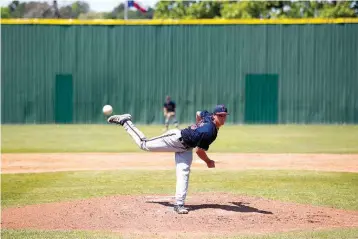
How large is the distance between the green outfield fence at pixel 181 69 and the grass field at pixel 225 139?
63.6 inches

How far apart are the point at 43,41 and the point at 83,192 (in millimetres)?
24403

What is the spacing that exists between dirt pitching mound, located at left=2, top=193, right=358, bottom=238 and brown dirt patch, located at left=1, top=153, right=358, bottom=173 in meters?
5.41

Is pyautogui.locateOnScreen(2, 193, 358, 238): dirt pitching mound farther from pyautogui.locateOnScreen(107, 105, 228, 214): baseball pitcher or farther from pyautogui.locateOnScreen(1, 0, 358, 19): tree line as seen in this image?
pyautogui.locateOnScreen(1, 0, 358, 19): tree line

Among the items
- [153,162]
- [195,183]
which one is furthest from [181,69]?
[195,183]

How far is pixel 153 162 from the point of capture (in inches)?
704

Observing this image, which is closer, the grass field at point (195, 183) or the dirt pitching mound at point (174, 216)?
the dirt pitching mound at point (174, 216)

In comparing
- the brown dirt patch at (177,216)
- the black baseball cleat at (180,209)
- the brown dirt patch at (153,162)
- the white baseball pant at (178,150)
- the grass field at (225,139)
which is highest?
the white baseball pant at (178,150)

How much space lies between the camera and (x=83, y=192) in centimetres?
1248

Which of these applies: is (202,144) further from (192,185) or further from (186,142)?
(192,185)

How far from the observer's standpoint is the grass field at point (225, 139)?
21.8 metres

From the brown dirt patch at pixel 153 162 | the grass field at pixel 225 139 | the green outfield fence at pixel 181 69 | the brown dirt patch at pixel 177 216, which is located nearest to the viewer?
the brown dirt patch at pixel 177 216

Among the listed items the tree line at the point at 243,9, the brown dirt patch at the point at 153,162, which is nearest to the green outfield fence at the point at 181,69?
the brown dirt patch at the point at 153,162

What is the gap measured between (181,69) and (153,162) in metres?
17.8

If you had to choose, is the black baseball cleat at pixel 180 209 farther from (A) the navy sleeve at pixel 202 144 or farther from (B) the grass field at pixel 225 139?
(B) the grass field at pixel 225 139
